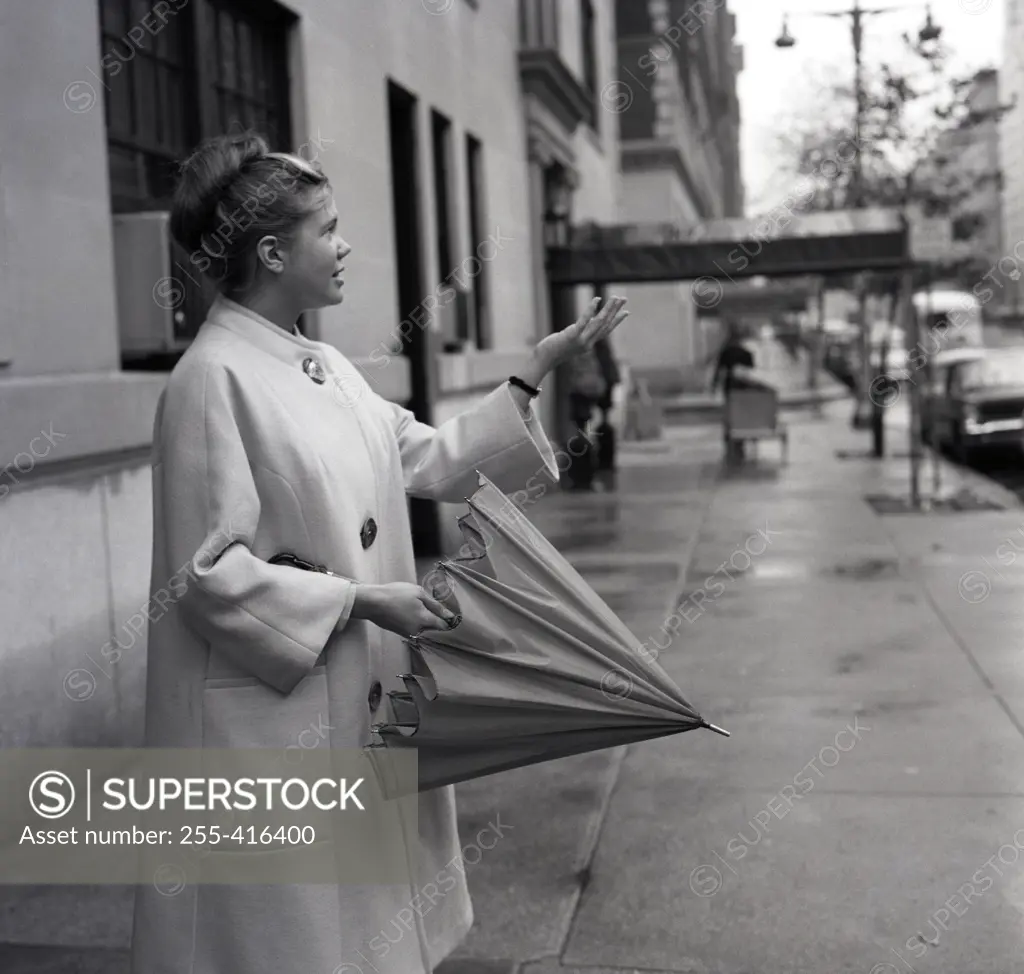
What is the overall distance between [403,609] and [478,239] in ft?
45.0

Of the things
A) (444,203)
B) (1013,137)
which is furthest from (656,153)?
(1013,137)

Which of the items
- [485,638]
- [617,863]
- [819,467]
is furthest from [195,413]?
[819,467]

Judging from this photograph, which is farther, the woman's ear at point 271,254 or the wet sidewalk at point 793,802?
the wet sidewalk at point 793,802

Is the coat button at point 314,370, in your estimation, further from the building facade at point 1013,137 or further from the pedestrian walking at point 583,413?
the building facade at point 1013,137

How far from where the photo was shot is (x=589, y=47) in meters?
26.3

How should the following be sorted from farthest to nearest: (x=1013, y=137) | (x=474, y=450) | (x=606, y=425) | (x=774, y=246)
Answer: (x=1013, y=137)
(x=606, y=425)
(x=774, y=246)
(x=474, y=450)

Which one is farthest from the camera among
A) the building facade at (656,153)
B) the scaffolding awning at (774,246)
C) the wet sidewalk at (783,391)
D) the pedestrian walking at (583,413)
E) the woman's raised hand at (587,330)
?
the building facade at (656,153)

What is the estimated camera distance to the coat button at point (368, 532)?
289 centimetres

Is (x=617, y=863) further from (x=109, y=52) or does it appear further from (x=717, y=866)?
(x=109, y=52)

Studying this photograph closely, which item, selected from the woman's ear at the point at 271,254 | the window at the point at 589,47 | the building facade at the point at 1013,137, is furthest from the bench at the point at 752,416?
the building facade at the point at 1013,137

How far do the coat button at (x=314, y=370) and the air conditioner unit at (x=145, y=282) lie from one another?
152 inches

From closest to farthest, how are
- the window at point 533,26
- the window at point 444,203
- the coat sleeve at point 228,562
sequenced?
the coat sleeve at point 228,562 < the window at point 444,203 < the window at point 533,26

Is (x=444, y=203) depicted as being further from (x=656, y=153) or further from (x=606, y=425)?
(x=656, y=153)

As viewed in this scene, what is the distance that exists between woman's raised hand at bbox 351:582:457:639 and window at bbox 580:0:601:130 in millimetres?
24093
